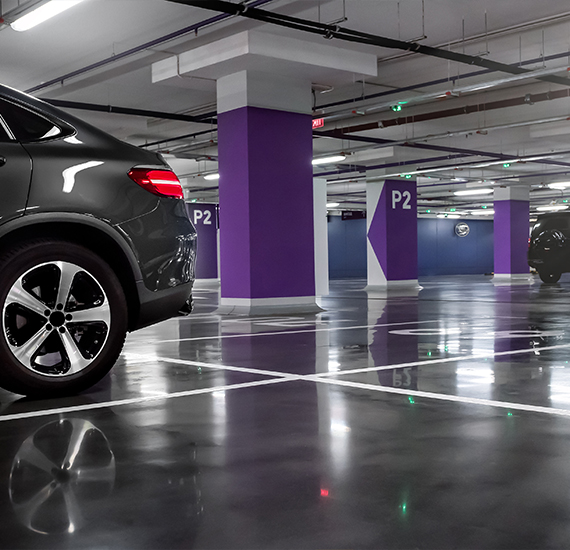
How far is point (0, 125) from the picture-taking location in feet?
11.9

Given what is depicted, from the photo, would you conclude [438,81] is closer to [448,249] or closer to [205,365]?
[205,365]

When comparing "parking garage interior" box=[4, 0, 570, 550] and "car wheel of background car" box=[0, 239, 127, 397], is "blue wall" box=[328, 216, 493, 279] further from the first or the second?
"car wheel of background car" box=[0, 239, 127, 397]

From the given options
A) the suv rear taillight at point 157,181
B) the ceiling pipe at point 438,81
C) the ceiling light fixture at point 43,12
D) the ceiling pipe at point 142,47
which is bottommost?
the suv rear taillight at point 157,181

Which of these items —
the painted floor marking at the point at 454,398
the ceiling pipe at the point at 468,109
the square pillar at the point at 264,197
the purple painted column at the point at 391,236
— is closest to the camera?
the painted floor marking at the point at 454,398

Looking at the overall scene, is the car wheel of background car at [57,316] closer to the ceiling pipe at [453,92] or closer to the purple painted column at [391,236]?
the ceiling pipe at [453,92]

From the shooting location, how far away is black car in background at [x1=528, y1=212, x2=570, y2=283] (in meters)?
20.0

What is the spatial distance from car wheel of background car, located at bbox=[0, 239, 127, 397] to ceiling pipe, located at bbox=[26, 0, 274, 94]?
554 cm

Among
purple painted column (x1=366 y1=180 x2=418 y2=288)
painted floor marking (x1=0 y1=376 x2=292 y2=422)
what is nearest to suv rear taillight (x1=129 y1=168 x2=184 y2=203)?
painted floor marking (x1=0 y1=376 x2=292 y2=422)

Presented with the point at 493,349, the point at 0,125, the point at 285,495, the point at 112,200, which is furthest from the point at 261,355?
the point at 285,495

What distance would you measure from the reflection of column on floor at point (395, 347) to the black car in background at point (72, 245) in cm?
147

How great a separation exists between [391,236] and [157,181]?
19915mm

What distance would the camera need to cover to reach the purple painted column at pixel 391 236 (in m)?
23.4

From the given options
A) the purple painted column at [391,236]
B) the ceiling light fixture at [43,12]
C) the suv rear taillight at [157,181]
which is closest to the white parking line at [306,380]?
the suv rear taillight at [157,181]

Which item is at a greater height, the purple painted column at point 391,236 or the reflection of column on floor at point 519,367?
the purple painted column at point 391,236
